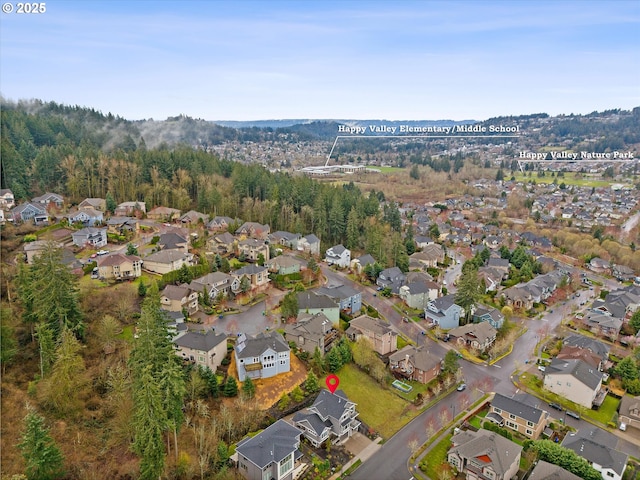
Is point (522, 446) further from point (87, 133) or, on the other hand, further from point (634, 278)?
point (87, 133)

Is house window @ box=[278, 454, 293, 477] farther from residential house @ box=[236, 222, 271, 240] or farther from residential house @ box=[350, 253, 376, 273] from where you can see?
residential house @ box=[236, 222, 271, 240]

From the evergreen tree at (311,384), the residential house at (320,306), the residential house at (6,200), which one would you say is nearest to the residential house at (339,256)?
the residential house at (320,306)

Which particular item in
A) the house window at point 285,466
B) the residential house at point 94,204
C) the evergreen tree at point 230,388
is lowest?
the house window at point 285,466

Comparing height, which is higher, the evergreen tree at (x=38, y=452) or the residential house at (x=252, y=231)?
the residential house at (x=252, y=231)

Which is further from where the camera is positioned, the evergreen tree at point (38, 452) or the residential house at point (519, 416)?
the residential house at point (519, 416)

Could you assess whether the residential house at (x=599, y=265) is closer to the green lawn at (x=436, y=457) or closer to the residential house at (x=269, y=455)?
the green lawn at (x=436, y=457)

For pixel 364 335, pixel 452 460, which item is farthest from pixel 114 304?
pixel 452 460

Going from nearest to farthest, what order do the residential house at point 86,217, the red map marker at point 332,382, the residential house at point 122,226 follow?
the red map marker at point 332,382 < the residential house at point 86,217 < the residential house at point 122,226

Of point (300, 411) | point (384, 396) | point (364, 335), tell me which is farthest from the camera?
point (364, 335)
